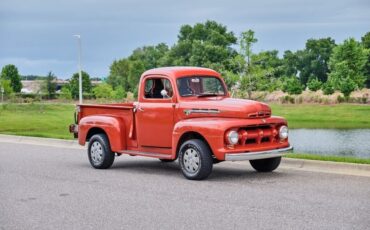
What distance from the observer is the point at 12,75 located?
106500mm

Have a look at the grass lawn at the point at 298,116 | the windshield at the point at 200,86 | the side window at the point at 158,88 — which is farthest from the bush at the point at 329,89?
the side window at the point at 158,88

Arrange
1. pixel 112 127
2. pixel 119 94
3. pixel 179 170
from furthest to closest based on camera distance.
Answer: pixel 119 94 < pixel 179 170 < pixel 112 127

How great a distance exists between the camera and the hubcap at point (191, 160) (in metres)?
11.1

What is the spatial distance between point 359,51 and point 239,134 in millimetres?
60879

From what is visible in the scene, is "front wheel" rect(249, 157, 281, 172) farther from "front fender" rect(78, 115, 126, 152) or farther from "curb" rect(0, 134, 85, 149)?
"curb" rect(0, 134, 85, 149)

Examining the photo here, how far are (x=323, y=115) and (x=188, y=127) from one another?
123ft

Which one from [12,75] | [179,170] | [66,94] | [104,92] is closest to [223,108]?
[179,170]

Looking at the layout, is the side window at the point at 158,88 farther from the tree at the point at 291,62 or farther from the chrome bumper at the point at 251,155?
the tree at the point at 291,62

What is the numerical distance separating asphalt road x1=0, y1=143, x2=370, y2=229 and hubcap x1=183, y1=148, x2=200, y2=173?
31cm

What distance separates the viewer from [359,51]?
6844cm

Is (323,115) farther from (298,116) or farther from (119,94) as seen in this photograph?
(119,94)

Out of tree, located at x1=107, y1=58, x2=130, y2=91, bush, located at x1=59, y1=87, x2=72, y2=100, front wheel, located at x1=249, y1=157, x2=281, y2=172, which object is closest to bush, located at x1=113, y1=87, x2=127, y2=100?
bush, located at x1=59, y1=87, x2=72, y2=100

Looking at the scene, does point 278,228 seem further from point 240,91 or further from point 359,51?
point 359,51

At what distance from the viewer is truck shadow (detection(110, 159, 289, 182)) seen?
11680mm
